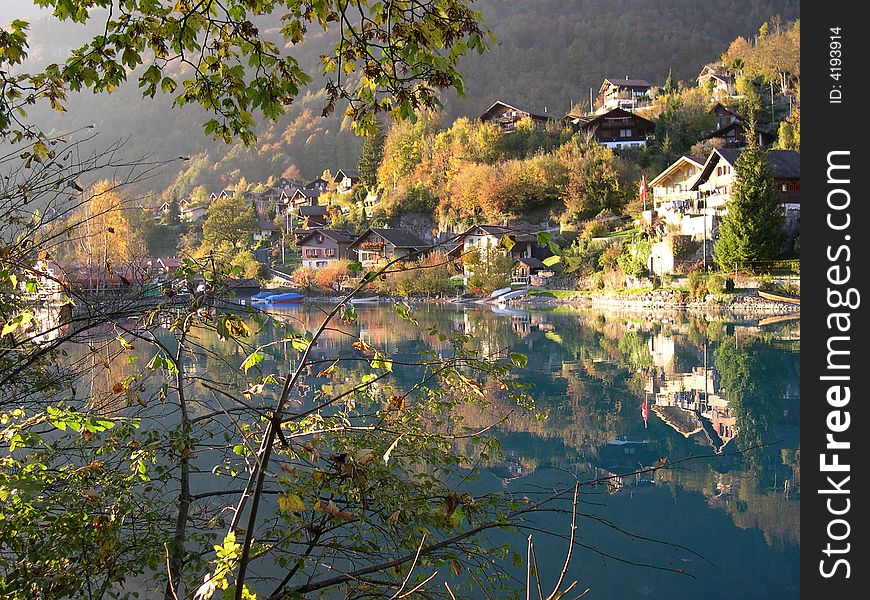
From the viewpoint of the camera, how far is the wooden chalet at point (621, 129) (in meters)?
43.0

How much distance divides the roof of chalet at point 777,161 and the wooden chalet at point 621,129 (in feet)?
44.3

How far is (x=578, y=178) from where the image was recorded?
39062 millimetres

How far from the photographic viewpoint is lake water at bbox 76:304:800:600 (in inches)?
188

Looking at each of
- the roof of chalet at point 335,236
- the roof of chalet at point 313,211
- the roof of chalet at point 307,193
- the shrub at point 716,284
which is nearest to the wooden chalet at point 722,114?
the shrub at point 716,284

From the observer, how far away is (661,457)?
5.84 metres

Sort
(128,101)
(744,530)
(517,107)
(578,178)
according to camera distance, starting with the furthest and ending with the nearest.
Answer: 1. (128,101)
2. (517,107)
3. (578,178)
4. (744,530)

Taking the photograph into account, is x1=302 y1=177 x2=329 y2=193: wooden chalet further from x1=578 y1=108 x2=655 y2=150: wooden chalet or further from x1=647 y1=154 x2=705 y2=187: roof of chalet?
x1=647 y1=154 x2=705 y2=187: roof of chalet

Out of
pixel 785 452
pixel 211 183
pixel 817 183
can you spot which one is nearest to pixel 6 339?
pixel 817 183

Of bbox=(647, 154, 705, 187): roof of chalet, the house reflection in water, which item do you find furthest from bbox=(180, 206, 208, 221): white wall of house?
the house reflection in water

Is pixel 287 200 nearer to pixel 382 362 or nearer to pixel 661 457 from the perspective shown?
pixel 661 457

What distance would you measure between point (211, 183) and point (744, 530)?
86.0 meters

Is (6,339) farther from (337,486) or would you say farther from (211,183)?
(211,183)

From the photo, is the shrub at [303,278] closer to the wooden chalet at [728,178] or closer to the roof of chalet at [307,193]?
the wooden chalet at [728,178]

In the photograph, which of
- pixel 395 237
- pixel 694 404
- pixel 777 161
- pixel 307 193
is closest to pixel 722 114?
pixel 777 161
